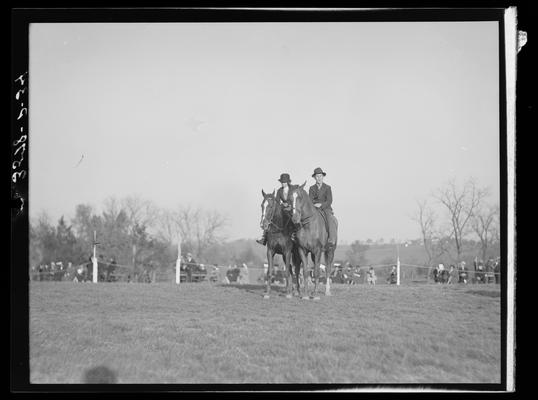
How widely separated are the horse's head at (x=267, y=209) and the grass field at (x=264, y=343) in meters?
2.30

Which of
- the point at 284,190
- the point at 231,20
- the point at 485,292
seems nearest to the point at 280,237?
the point at 284,190

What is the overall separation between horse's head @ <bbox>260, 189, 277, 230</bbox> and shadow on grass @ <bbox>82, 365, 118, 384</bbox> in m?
6.32

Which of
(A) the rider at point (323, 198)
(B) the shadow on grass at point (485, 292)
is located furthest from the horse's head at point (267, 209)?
(B) the shadow on grass at point (485, 292)

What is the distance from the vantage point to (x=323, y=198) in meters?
13.6

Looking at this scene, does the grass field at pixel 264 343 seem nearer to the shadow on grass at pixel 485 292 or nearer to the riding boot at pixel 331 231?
the shadow on grass at pixel 485 292

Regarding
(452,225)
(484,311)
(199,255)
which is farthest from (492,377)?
(199,255)

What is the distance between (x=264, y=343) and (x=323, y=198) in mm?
6907

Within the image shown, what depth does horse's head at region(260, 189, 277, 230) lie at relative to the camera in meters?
12.2

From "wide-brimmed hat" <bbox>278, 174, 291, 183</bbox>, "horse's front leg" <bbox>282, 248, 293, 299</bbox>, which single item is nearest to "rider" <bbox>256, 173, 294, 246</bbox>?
"wide-brimmed hat" <bbox>278, 174, 291, 183</bbox>

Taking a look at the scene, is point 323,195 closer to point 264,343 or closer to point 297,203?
point 297,203

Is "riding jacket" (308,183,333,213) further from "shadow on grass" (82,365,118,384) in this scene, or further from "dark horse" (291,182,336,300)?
"shadow on grass" (82,365,118,384)

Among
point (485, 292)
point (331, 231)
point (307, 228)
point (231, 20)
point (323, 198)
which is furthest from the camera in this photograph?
point (323, 198)
